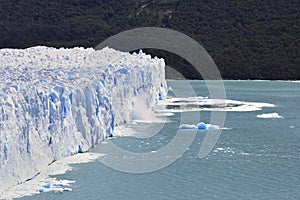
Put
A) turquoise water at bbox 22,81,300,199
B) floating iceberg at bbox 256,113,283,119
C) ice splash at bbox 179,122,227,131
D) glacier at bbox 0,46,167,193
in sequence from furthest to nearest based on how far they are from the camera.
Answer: floating iceberg at bbox 256,113,283,119
ice splash at bbox 179,122,227,131
turquoise water at bbox 22,81,300,199
glacier at bbox 0,46,167,193

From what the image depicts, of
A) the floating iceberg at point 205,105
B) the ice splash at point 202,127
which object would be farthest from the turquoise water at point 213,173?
the floating iceberg at point 205,105

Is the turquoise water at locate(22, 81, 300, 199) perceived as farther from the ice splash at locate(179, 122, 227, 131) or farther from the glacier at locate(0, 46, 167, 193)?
the glacier at locate(0, 46, 167, 193)

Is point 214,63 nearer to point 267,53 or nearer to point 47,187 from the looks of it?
point 267,53

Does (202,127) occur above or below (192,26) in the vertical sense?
below

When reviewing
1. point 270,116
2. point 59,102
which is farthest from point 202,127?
point 59,102

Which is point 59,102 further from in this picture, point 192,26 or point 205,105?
point 192,26

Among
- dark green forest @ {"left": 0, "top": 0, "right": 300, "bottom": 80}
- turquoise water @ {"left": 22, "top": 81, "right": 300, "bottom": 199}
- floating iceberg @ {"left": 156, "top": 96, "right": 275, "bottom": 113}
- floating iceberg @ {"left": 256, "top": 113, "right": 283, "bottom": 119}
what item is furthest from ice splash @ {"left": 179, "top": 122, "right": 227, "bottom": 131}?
dark green forest @ {"left": 0, "top": 0, "right": 300, "bottom": 80}

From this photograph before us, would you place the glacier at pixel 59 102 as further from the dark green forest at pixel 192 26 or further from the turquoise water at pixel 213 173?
the dark green forest at pixel 192 26
